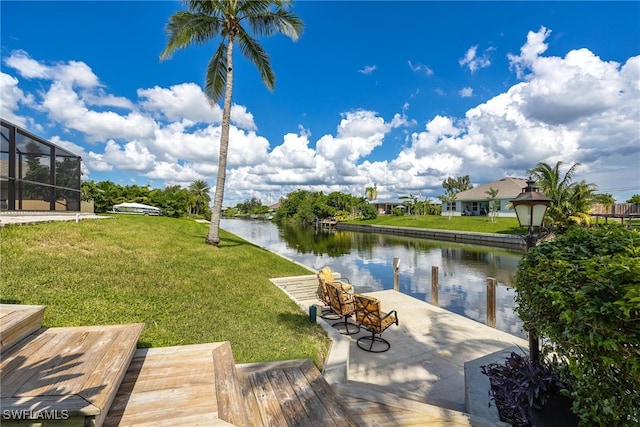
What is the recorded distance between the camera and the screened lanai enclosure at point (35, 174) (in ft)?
30.8

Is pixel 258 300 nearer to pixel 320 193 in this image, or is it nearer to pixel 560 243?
pixel 560 243

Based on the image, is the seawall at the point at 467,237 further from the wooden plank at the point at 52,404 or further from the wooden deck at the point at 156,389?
the wooden plank at the point at 52,404

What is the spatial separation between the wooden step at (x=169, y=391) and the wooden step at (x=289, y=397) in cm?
48

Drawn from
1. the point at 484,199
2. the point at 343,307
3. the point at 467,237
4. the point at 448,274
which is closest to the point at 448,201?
the point at 484,199

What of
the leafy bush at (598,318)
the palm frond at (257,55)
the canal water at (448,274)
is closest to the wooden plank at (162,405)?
the leafy bush at (598,318)

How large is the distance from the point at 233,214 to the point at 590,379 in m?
147

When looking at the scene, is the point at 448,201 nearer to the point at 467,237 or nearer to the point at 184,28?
the point at 467,237

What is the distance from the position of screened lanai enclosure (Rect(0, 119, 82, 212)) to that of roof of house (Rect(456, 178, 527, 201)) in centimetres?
4382

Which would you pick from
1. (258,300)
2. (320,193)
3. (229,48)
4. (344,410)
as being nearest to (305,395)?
(344,410)

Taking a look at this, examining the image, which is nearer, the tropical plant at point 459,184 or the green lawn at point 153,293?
the green lawn at point 153,293

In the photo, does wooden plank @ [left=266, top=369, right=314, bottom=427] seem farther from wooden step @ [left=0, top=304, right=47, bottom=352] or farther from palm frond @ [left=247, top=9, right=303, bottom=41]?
palm frond @ [left=247, top=9, right=303, bottom=41]

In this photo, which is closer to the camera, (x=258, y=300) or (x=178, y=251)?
(x=258, y=300)

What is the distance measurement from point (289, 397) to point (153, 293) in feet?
12.6

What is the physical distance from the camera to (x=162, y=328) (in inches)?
172
